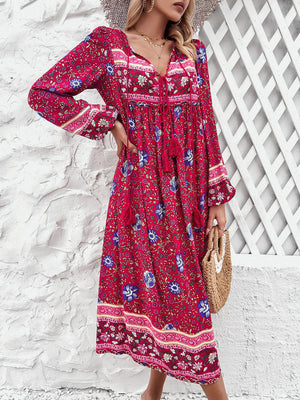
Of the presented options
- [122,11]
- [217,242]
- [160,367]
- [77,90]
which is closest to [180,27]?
[122,11]

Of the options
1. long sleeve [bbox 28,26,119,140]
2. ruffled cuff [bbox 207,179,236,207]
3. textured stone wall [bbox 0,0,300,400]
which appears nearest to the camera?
long sleeve [bbox 28,26,119,140]

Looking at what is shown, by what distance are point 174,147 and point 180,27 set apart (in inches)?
20.8

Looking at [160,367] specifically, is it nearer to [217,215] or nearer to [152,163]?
[217,215]

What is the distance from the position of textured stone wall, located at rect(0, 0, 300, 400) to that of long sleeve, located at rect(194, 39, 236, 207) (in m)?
0.51

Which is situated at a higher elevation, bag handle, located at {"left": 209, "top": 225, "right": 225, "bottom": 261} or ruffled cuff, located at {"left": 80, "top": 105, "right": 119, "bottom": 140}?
ruffled cuff, located at {"left": 80, "top": 105, "right": 119, "bottom": 140}

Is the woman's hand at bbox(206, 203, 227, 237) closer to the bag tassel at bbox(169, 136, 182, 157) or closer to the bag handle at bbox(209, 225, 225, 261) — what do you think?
the bag handle at bbox(209, 225, 225, 261)

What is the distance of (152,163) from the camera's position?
1.34m

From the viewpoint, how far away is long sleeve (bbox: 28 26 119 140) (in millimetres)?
1303

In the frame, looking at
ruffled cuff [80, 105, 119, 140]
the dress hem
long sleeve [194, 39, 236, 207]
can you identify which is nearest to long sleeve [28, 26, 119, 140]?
ruffled cuff [80, 105, 119, 140]

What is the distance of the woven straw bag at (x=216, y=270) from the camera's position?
135 centimetres

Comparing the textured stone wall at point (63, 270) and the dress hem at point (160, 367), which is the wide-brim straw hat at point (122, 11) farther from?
the dress hem at point (160, 367)

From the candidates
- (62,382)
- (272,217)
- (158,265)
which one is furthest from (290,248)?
(62,382)

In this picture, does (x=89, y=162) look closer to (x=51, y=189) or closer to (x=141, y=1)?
(x=51, y=189)

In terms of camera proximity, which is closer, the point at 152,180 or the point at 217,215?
the point at 152,180
